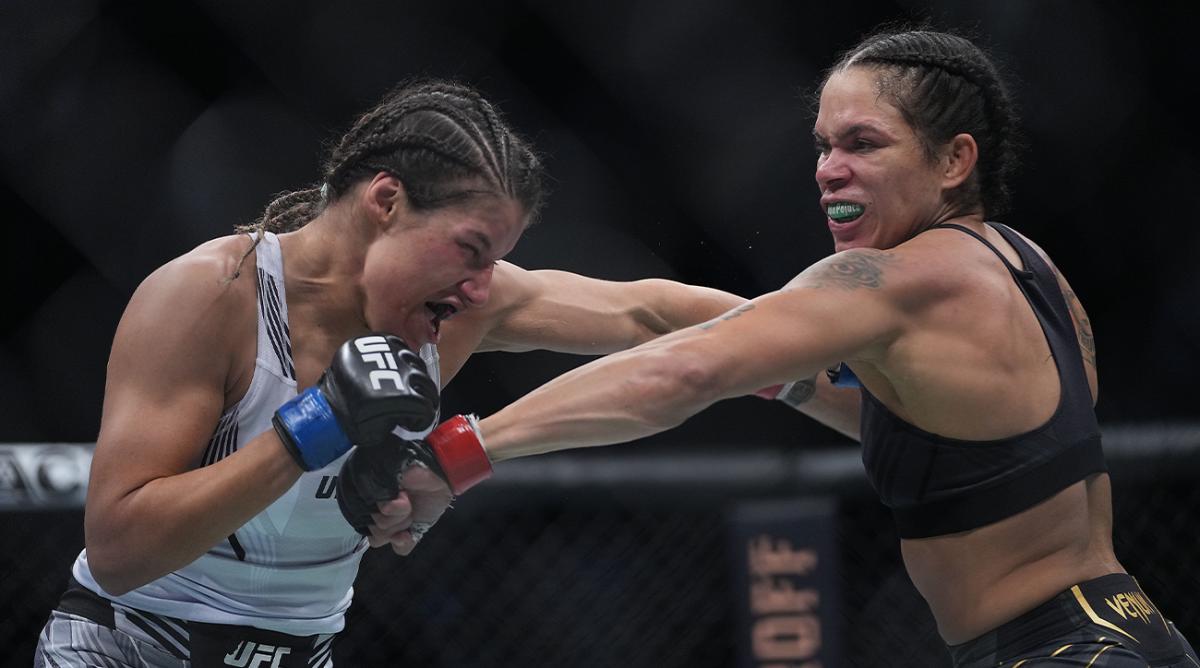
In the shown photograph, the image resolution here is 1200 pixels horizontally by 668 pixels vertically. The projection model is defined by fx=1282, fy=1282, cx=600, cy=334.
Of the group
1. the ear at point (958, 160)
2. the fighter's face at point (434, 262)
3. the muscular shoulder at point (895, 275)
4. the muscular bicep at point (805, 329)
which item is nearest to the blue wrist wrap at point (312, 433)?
the fighter's face at point (434, 262)

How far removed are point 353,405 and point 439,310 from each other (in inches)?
11.5

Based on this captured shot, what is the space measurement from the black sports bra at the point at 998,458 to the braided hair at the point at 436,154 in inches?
23.3

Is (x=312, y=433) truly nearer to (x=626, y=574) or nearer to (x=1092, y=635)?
(x=1092, y=635)

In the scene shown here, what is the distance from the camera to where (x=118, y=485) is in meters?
1.50

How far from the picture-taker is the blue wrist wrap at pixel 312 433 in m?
1.48

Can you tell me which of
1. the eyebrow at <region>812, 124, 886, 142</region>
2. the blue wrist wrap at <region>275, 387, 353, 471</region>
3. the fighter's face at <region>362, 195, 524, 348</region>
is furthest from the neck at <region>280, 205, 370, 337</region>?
the eyebrow at <region>812, 124, 886, 142</region>

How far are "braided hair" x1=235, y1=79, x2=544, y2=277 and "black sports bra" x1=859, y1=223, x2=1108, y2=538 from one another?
1.95ft

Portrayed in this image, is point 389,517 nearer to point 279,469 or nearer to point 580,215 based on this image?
point 279,469

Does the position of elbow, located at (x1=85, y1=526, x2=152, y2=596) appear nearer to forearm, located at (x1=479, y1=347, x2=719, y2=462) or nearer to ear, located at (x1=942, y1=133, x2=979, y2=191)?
forearm, located at (x1=479, y1=347, x2=719, y2=462)

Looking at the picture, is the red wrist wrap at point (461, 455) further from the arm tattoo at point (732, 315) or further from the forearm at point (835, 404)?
the forearm at point (835, 404)

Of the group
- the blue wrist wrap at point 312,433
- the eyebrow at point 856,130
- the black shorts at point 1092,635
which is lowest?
the black shorts at point 1092,635

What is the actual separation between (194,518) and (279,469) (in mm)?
111

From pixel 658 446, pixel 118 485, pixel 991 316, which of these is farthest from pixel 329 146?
pixel 658 446

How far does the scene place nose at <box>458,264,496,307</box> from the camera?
1.70 m
